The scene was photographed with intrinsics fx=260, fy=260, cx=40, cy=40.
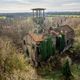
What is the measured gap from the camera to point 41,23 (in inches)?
2019

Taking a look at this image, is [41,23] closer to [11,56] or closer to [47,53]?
[47,53]

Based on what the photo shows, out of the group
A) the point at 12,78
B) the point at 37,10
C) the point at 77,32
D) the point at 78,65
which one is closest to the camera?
the point at 12,78

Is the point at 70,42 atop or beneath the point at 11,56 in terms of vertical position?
beneath

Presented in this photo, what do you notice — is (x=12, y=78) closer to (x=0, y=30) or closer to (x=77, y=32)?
(x=77, y=32)

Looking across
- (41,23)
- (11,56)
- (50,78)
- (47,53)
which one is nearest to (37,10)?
(41,23)

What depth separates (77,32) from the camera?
4088 cm

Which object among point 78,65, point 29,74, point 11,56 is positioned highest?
point 11,56

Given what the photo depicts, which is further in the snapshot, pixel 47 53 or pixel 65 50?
pixel 65 50

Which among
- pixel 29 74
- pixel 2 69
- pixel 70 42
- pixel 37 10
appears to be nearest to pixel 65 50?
pixel 70 42

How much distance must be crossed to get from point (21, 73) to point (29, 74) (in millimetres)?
951

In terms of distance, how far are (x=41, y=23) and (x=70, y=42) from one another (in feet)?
55.0

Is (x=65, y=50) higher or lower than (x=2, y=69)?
lower

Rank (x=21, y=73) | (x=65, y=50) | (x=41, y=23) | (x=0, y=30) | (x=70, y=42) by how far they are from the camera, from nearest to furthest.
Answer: (x=21, y=73), (x=65, y=50), (x=70, y=42), (x=0, y=30), (x=41, y=23)

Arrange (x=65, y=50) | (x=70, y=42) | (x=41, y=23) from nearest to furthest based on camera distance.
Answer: (x=65, y=50) < (x=70, y=42) < (x=41, y=23)
